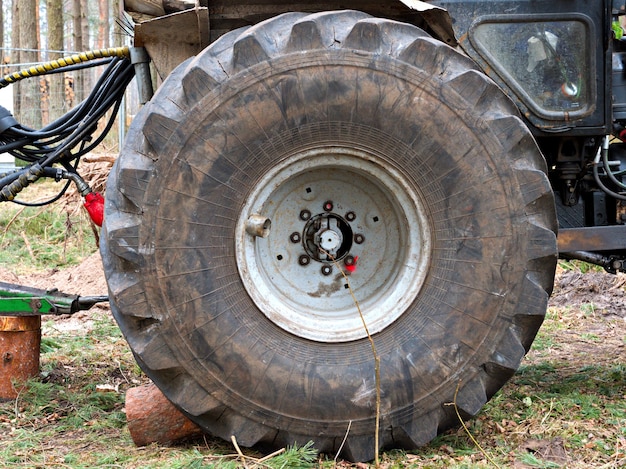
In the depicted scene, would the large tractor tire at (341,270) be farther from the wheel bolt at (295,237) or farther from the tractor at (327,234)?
the wheel bolt at (295,237)

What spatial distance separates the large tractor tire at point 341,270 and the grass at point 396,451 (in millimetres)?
199

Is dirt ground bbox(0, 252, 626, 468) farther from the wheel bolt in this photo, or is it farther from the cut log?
the cut log

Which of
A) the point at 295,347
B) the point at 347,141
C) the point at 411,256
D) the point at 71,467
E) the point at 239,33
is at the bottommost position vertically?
the point at 71,467

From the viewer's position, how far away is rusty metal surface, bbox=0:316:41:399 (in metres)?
4.17

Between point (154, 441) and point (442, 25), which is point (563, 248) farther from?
point (154, 441)

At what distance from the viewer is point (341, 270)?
10.8 ft

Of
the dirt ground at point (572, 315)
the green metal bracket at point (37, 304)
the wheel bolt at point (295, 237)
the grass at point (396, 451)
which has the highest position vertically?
the wheel bolt at point (295, 237)

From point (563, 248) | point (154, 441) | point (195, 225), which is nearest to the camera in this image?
point (195, 225)

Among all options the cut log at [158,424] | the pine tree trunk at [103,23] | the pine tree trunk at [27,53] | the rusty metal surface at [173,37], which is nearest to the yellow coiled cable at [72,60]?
the rusty metal surface at [173,37]

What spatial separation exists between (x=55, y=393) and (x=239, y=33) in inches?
88.3

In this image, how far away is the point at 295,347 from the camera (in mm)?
3170

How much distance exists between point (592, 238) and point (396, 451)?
4.68ft

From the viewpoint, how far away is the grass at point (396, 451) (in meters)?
3.21

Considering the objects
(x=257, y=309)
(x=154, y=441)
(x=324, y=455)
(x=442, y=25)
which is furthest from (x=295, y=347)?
(x=442, y=25)
